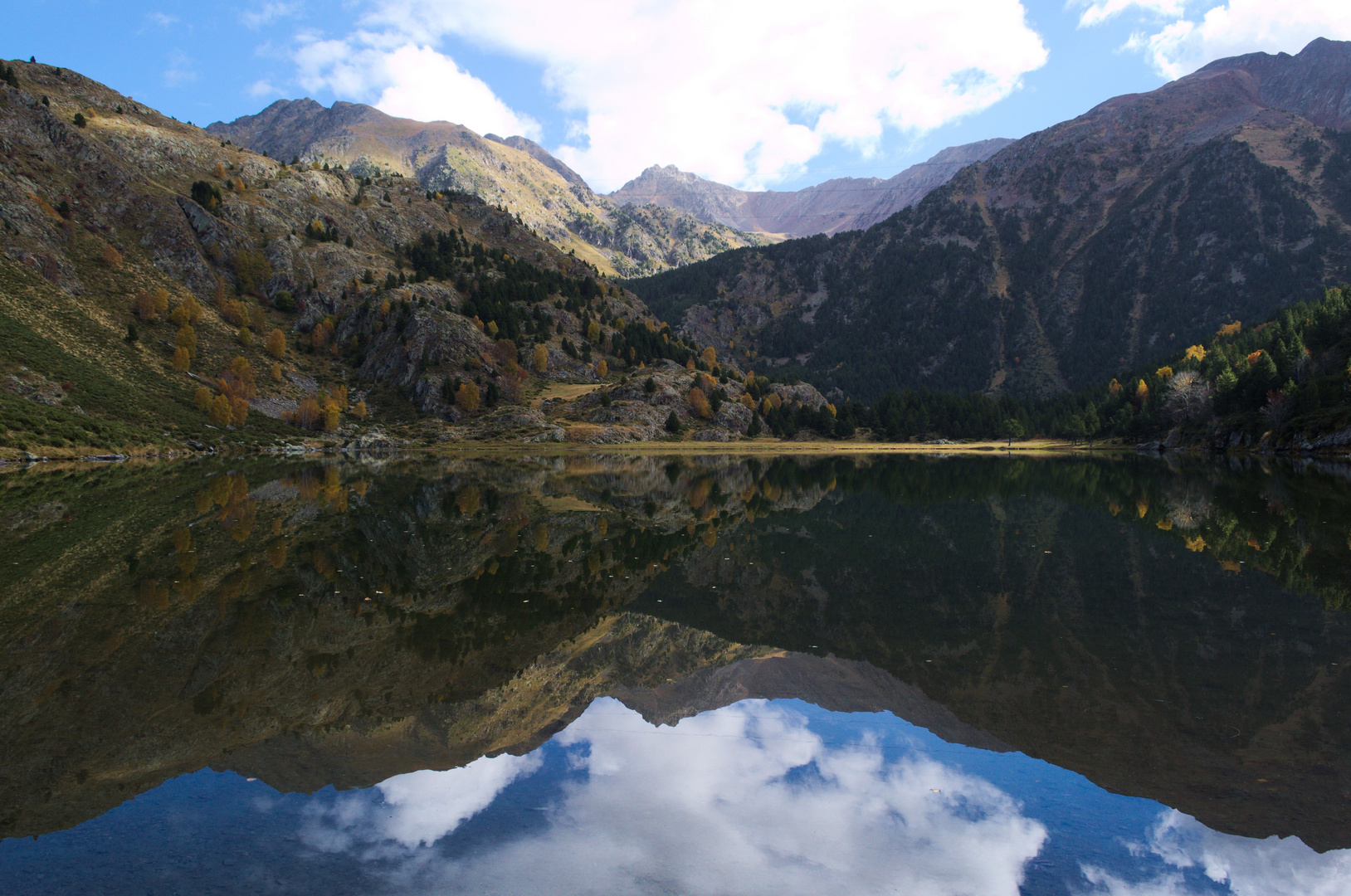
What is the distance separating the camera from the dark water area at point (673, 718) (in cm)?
647

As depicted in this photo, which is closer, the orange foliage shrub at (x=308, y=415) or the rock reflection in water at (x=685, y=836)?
the rock reflection in water at (x=685, y=836)

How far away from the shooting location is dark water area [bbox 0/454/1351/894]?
6.47 metres

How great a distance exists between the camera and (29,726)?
28.7 feet

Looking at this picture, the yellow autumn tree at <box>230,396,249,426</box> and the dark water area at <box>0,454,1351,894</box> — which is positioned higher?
the yellow autumn tree at <box>230,396,249,426</box>

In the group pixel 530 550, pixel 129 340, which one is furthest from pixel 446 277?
pixel 530 550

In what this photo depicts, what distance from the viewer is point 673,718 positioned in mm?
10461

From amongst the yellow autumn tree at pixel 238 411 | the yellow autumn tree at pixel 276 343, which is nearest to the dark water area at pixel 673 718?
the yellow autumn tree at pixel 238 411

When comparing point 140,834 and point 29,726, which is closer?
point 140,834

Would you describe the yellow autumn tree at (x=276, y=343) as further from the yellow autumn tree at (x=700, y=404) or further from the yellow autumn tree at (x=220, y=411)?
the yellow autumn tree at (x=700, y=404)

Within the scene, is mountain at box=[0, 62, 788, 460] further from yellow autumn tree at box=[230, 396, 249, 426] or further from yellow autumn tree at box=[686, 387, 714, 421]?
yellow autumn tree at box=[686, 387, 714, 421]

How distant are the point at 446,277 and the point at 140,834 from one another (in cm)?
18264

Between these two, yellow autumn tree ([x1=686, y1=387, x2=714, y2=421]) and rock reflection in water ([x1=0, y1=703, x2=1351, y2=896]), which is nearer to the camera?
rock reflection in water ([x1=0, y1=703, x2=1351, y2=896])

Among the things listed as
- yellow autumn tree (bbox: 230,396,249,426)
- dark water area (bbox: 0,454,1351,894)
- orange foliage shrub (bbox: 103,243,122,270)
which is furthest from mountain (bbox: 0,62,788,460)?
dark water area (bbox: 0,454,1351,894)

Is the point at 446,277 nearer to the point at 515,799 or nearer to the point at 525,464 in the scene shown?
the point at 525,464
